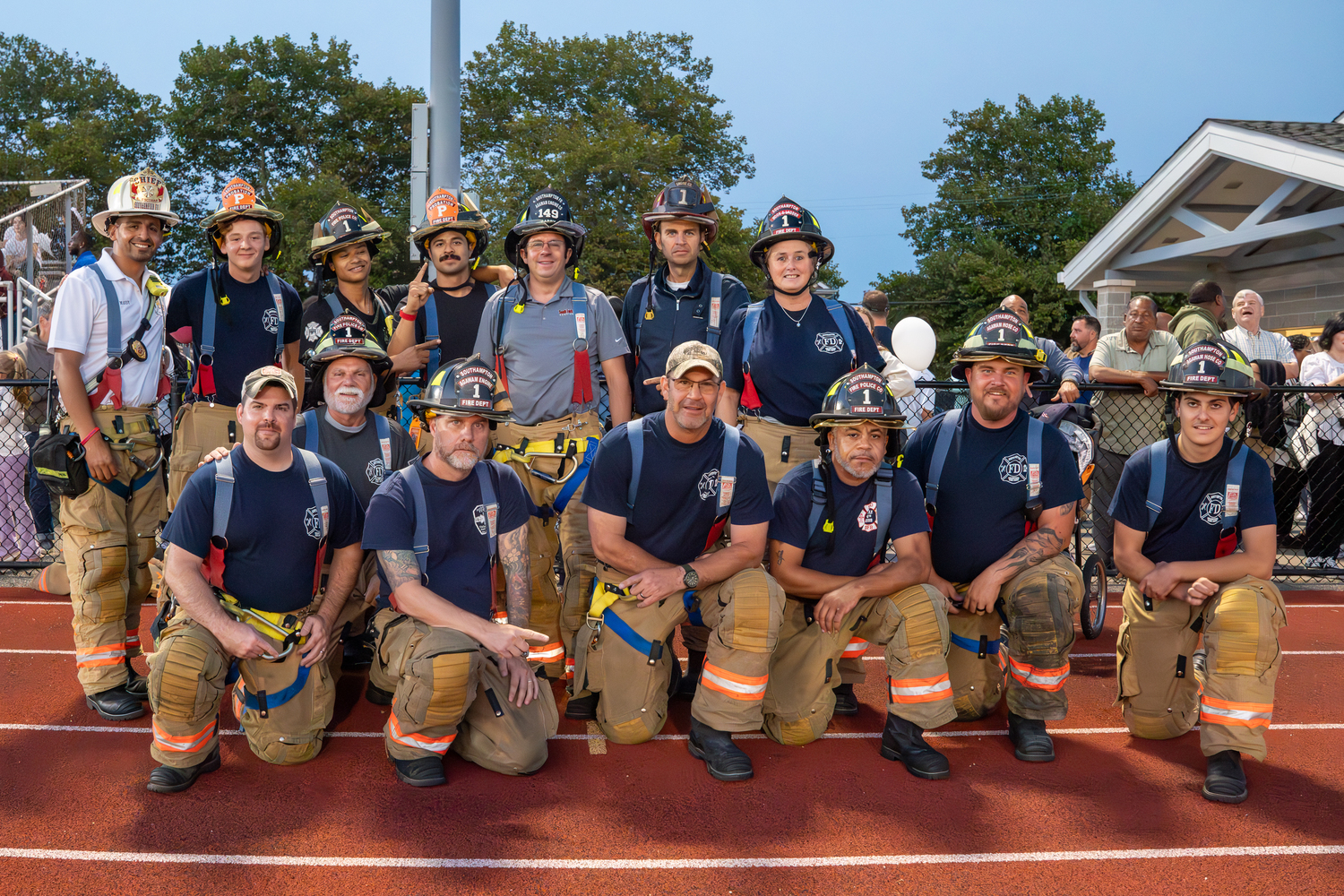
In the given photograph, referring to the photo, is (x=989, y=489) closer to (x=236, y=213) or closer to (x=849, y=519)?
(x=849, y=519)

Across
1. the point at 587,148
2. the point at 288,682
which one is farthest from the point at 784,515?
the point at 587,148

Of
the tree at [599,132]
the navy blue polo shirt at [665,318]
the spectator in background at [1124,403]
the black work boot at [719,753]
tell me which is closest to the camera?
the black work boot at [719,753]

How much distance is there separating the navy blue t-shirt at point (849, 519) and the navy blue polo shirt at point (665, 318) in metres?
1.13

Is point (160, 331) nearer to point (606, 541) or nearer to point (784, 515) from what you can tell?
point (606, 541)

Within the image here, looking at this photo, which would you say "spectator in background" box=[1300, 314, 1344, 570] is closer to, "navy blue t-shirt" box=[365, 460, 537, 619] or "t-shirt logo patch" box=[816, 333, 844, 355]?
"t-shirt logo patch" box=[816, 333, 844, 355]

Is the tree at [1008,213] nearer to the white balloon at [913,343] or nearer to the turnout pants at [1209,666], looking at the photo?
the white balloon at [913,343]

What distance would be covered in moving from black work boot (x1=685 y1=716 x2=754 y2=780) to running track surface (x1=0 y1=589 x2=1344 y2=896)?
0.17ft

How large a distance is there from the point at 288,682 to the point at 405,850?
3.70 ft

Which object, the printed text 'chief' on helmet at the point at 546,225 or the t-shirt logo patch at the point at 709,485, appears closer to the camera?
the t-shirt logo patch at the point at 709,485

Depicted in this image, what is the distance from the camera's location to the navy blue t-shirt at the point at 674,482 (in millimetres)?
4750

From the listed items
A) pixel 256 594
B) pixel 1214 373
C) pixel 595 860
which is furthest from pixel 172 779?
pixel 1214 373

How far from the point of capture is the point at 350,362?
→ 498 centimetres

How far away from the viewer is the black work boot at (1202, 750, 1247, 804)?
424 cm

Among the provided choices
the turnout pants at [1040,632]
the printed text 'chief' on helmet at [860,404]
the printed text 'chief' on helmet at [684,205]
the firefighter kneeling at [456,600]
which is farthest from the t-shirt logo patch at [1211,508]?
the firefighter kneeling at [456,600]
